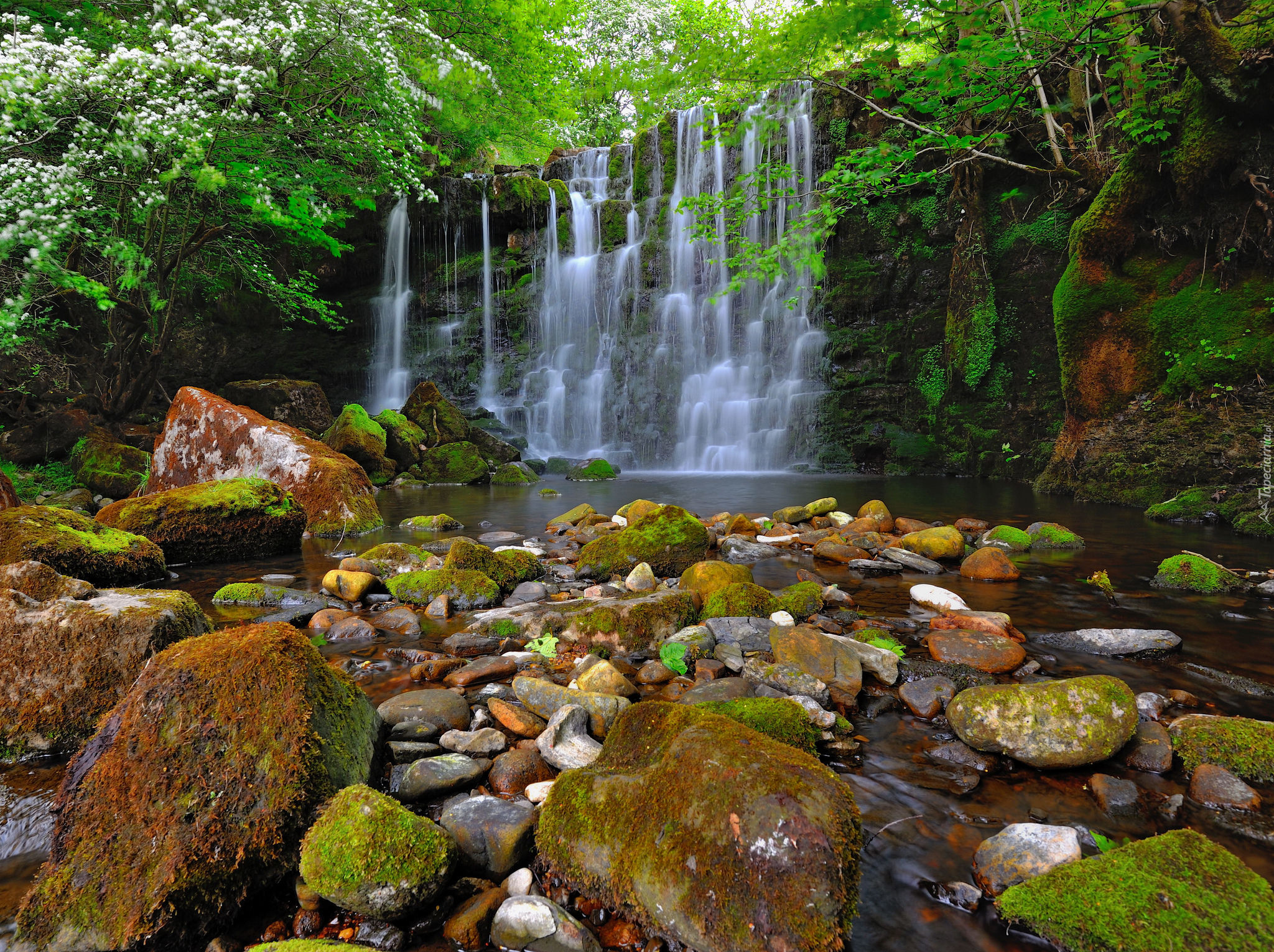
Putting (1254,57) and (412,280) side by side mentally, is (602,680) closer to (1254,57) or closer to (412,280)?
(1254,57)

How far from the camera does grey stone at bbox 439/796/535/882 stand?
Result: 1.83m

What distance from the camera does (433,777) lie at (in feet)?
7.26

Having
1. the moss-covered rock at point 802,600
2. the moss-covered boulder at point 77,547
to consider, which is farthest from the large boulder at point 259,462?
the moss-covered rock at point 802,600

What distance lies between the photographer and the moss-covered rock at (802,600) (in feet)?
13.7

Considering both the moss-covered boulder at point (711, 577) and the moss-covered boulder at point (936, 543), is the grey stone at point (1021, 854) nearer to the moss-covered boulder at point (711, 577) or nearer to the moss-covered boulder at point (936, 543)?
the moss-covered boulder at point (711, 577)

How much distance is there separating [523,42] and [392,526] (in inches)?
513

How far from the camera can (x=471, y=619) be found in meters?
4.28

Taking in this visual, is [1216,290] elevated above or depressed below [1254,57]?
below

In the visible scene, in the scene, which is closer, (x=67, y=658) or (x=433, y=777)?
(x=433, y=777)

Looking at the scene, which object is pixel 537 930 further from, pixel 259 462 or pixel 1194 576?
pixel 259 462

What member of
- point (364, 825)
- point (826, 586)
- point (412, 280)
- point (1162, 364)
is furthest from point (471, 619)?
point (412, 280)

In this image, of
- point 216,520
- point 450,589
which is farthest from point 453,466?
point 450,589

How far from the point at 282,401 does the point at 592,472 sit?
901 centimetres

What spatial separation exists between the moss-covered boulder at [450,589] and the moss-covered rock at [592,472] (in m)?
10.9
